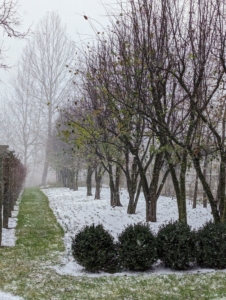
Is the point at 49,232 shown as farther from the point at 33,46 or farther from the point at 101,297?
the point at 33,46

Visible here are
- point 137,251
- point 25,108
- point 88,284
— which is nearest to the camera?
point 88,284

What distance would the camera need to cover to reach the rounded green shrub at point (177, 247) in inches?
228

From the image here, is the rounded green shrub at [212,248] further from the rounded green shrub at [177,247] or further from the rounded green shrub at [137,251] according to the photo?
the rounded green shrub at [137,251]

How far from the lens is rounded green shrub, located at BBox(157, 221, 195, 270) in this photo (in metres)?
5.79

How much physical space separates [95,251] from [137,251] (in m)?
0.71

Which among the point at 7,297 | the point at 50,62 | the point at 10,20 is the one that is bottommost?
the point at 7,297

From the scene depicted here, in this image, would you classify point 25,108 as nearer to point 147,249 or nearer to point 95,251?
point 95,251

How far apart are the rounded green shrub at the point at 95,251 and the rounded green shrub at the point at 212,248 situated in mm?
1503

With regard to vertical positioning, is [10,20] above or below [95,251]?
above

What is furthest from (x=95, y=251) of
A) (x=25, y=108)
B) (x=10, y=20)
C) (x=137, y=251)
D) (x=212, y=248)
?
(x=25, y=108)

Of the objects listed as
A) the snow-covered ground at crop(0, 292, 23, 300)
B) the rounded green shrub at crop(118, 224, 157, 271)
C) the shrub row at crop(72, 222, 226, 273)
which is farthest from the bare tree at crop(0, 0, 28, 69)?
the snow-covered ground at crop(0, 292, 23, 300)

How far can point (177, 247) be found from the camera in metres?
5.80

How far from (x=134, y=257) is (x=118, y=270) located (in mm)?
391

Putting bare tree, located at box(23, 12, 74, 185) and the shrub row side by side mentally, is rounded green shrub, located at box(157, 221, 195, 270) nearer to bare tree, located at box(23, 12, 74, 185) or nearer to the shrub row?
the shrub row
